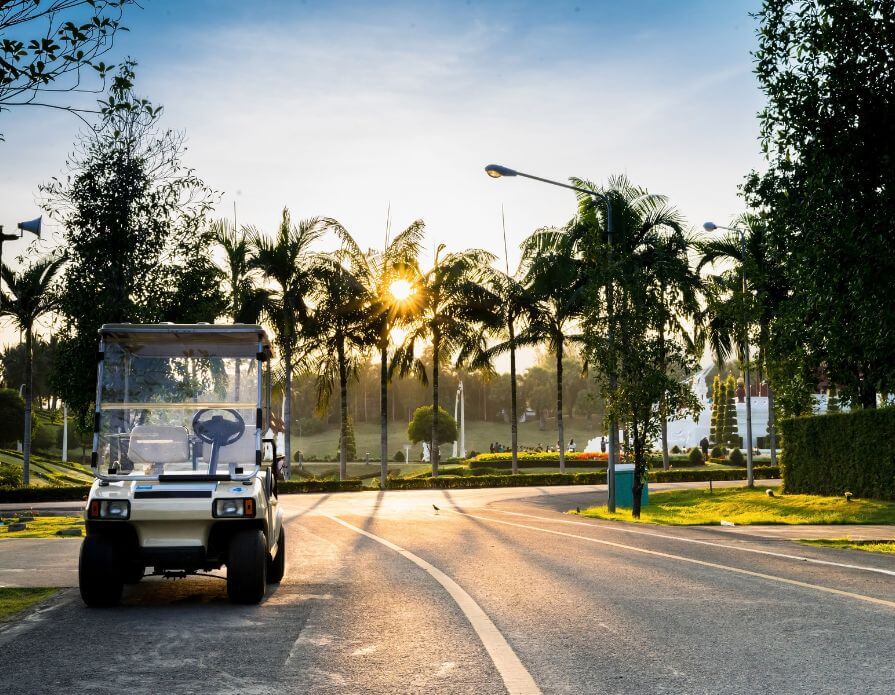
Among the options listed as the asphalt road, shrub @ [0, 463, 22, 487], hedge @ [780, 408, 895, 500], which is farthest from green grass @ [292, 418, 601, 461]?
the asphalt road

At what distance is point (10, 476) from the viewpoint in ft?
133

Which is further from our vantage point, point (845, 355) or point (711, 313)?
point (711, 313)

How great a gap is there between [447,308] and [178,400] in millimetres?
36606

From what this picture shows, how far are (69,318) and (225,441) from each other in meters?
11.7

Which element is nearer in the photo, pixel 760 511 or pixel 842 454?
pixel 760 511

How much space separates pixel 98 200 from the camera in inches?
786

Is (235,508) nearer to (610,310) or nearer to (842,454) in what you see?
(610,310)

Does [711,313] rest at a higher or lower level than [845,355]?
higher

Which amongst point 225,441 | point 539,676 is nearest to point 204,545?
point 225,441

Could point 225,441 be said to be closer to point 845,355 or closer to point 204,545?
point 204,545

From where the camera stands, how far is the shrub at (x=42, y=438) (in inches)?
2778

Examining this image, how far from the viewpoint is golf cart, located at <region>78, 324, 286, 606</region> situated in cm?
867

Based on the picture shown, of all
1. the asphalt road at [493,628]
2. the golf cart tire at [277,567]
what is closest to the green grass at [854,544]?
the asphalt road at [493,628]

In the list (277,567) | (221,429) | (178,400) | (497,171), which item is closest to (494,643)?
(221,429)
